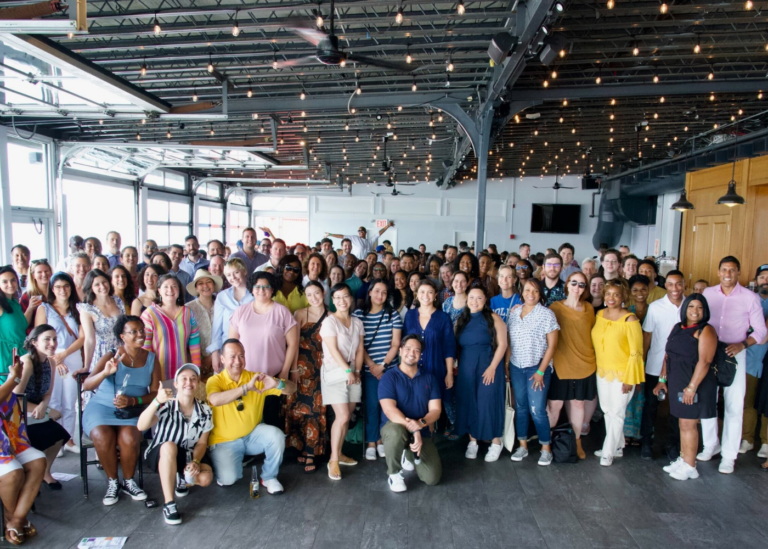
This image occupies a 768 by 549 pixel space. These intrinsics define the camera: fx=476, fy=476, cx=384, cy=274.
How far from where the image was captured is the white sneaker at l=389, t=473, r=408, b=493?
3.41 metres

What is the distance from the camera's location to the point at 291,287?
14.3 ft

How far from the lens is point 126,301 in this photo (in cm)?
402

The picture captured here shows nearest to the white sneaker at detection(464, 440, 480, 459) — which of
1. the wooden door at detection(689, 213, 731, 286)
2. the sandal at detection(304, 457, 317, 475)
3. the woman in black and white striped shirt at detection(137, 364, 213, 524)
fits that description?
the sandal at detection(304, 457, 317, 475)

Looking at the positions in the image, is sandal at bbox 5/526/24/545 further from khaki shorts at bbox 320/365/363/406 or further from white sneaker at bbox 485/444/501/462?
white sneaker at bbox 485/444/501/462

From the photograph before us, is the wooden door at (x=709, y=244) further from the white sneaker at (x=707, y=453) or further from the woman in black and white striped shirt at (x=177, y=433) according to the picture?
the woman in black and white striped shirt at (x=177, y=433)

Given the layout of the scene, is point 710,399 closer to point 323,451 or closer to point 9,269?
point 323,451

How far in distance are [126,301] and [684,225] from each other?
10292 millimetres

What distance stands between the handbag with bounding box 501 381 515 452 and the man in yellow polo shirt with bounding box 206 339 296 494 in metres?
1.85

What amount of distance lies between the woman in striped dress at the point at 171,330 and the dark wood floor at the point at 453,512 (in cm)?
92

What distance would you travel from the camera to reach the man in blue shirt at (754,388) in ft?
13.2

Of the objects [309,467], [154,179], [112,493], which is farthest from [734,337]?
[154,179]

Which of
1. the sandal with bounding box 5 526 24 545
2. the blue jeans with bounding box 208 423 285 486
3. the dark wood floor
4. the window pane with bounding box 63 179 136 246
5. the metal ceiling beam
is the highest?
the metal ceiling beam

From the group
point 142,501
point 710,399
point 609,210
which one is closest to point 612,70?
point 710,399

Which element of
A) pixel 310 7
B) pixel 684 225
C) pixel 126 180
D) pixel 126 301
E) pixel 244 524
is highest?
pixel 310 7
